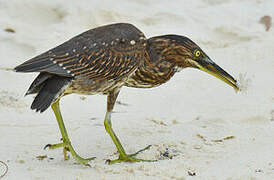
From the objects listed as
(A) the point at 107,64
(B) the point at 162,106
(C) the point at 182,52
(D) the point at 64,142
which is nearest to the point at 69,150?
(D) the point at 64,142

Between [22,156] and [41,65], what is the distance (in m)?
0.94

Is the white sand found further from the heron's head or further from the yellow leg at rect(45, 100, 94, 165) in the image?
the heron's head

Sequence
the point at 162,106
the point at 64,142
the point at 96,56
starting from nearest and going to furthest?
the point at 96,56 < the point at 64,142 < the point at 162,106

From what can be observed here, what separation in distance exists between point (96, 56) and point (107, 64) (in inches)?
4.1

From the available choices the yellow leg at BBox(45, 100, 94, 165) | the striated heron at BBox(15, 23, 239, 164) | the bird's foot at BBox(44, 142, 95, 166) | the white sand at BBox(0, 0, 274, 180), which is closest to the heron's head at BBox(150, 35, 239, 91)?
the striated heron at BBox(15, 23, 239, 164)

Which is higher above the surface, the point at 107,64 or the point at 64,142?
the point at 107,64

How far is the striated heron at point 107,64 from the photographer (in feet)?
11.5

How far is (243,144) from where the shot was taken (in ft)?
14.5

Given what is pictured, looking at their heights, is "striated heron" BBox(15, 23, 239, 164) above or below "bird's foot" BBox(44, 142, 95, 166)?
above

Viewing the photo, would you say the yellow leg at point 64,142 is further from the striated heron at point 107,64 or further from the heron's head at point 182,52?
the heron's head at point 182,52

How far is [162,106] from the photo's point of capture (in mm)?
5625

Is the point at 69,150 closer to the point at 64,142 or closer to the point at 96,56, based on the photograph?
the point at 64,142

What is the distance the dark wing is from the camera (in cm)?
348

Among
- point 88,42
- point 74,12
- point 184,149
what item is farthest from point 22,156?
point 74,12
